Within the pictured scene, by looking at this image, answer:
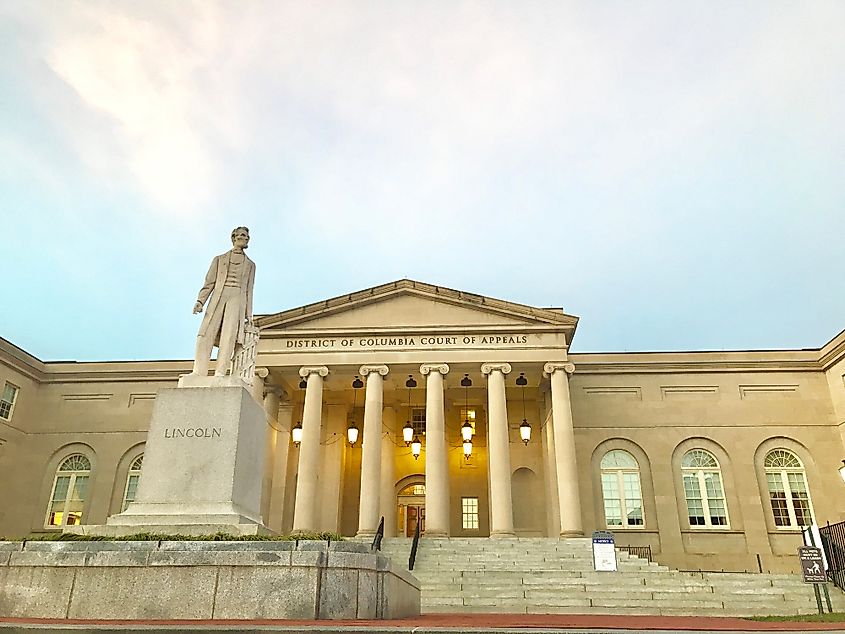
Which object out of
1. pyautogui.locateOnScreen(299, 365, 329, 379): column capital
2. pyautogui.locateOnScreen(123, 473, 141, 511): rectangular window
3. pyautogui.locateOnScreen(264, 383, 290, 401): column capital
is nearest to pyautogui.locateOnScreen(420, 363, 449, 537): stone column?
pyautogui.locateOnScreen(299, 365, 329, 379): column capital

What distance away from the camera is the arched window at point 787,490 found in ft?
94.4

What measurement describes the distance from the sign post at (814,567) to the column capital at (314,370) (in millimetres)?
17568

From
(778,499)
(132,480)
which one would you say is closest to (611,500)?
(778,499)

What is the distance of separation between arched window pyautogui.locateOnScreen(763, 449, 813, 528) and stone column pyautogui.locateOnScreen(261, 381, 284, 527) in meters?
21.8

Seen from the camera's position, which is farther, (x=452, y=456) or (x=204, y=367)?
(x=452, y=456)

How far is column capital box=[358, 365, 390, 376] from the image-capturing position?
→ 27.0 meters

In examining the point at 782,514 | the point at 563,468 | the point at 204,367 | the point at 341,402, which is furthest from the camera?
the point at 341,402

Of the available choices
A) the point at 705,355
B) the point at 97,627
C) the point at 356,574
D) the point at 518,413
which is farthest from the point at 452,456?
the point at 97,627

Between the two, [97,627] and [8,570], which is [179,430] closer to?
[8,570]

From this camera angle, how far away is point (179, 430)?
1034 centimetres

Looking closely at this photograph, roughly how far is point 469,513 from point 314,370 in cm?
1041

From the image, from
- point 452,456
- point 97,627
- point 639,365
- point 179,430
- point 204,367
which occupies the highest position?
point 639,365

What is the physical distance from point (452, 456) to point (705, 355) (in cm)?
1300

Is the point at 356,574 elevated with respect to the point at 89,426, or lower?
lower
